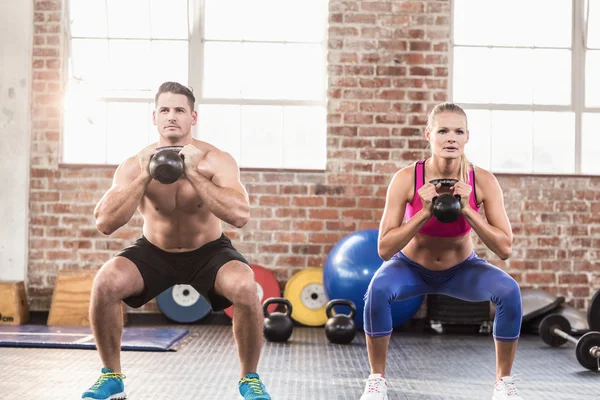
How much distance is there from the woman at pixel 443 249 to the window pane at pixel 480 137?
261cm

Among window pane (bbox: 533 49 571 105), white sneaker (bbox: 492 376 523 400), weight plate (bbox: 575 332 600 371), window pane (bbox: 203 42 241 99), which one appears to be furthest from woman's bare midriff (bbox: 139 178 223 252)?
window pane (bbox: 533 49 571 105)

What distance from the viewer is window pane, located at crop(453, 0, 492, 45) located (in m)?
5.53

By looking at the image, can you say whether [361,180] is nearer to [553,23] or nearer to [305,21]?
[305,21]

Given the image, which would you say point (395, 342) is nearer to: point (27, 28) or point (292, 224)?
point (292, 224)

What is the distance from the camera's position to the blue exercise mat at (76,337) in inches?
161

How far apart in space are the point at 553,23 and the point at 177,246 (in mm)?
4076

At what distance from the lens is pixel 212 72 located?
5559mm

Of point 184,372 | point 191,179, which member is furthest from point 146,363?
point 191,179

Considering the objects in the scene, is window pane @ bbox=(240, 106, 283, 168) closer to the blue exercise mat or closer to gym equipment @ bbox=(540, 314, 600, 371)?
the blue exercise mat

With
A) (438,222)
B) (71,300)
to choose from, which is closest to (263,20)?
(71,300)

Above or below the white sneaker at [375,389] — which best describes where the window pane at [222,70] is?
above

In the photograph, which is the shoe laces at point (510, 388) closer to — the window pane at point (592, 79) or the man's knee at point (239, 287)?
the man's knee at point (239, 287)

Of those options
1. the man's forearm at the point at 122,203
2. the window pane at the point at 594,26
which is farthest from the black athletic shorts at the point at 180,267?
the window pane at the point at 594,26

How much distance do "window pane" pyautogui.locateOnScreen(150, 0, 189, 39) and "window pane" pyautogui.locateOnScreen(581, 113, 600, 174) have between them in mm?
3350
